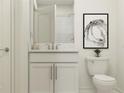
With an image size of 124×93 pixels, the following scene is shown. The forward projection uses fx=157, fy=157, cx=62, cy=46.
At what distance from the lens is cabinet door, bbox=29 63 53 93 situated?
2666 mm

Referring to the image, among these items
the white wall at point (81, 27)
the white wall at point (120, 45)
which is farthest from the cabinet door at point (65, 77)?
the white wall at point (120, 45)

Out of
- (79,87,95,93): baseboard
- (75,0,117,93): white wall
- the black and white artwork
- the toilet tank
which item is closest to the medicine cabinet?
(75,0,117,93): white wall

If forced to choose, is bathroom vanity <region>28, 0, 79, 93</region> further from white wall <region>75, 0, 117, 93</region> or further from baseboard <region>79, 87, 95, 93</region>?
baseboard <region>79, 87, 95, 93</region>

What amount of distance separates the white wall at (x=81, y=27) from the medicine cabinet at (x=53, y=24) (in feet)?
0.49

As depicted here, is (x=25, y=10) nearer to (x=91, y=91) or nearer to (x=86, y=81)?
(x=86, y=81)

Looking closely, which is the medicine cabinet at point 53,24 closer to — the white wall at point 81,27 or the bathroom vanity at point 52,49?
the bathroom vanity at point 52,49

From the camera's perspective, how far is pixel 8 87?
96.8 inches

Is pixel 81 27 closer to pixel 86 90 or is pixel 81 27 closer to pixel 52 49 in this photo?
pixel 52 49

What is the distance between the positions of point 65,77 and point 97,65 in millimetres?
748

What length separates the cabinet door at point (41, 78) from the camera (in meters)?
2.67

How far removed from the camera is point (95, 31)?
11.0 ft

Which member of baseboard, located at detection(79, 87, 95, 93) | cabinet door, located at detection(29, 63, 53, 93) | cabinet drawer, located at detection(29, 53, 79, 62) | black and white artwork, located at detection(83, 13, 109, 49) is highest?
black and white artwork, located at detection(83, 13, 109, 49)

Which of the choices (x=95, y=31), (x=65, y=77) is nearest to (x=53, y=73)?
(x=65, y=77)

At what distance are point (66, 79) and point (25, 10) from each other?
4.37ft
